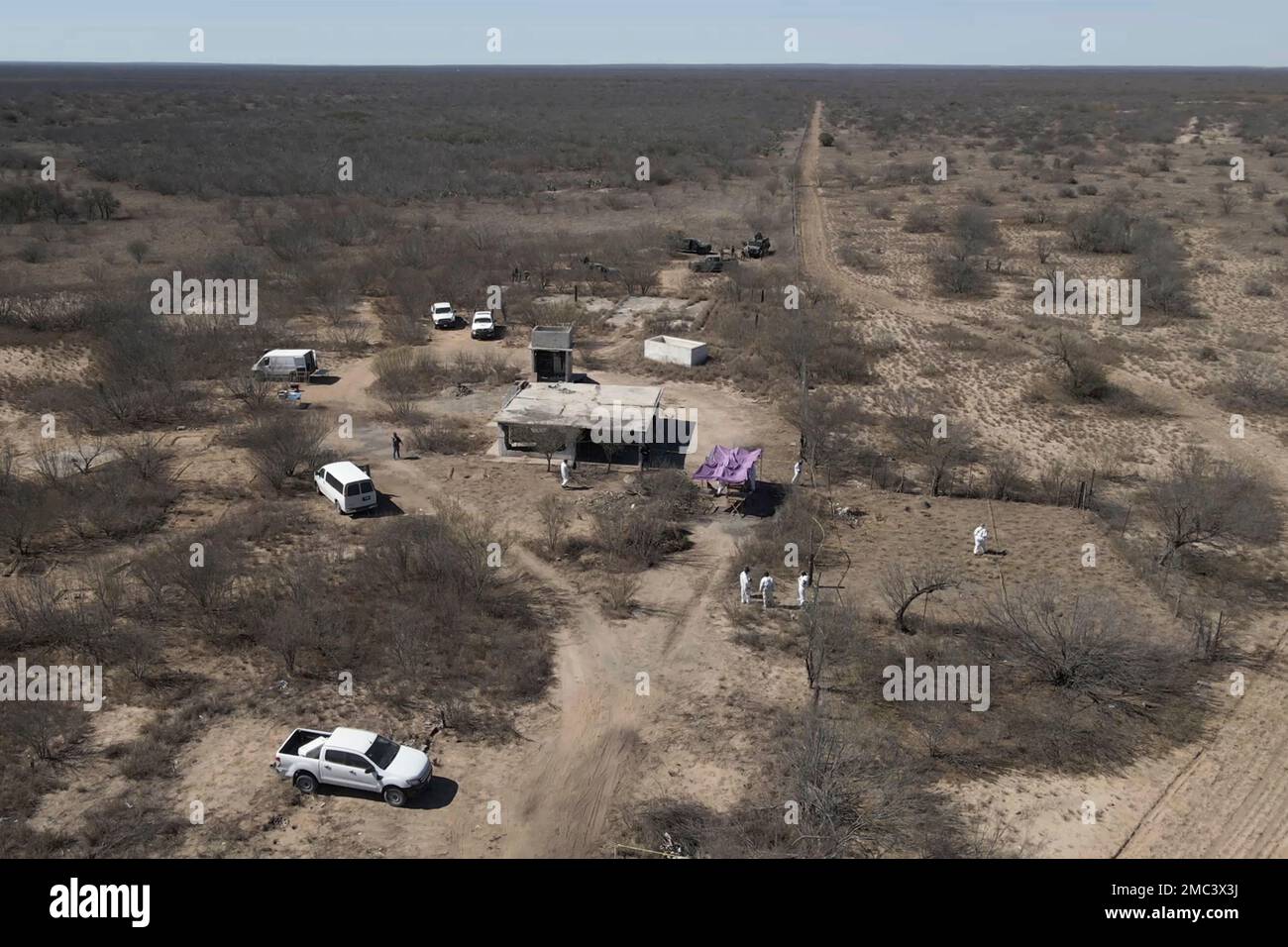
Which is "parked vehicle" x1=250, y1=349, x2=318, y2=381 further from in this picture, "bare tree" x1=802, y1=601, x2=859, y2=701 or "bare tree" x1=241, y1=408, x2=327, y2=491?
"bare tree" x1=802, y1=601, x2=859, y2=701

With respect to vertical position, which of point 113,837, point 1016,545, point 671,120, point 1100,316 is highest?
point 671,120

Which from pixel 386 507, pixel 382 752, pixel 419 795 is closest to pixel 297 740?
pixel 382 752

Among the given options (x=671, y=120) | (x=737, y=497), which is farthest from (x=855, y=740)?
(x=671, y=120)

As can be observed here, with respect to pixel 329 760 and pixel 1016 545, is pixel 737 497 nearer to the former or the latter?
pixel 1016 545

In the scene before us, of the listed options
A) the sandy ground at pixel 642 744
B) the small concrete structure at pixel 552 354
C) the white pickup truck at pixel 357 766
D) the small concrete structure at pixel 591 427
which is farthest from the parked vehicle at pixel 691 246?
the white pickup truck at pixel 357 766

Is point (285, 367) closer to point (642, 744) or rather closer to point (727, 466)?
point (727, 466)

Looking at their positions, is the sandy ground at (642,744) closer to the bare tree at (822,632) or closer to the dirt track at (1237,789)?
the dirt track at (1237,789)
